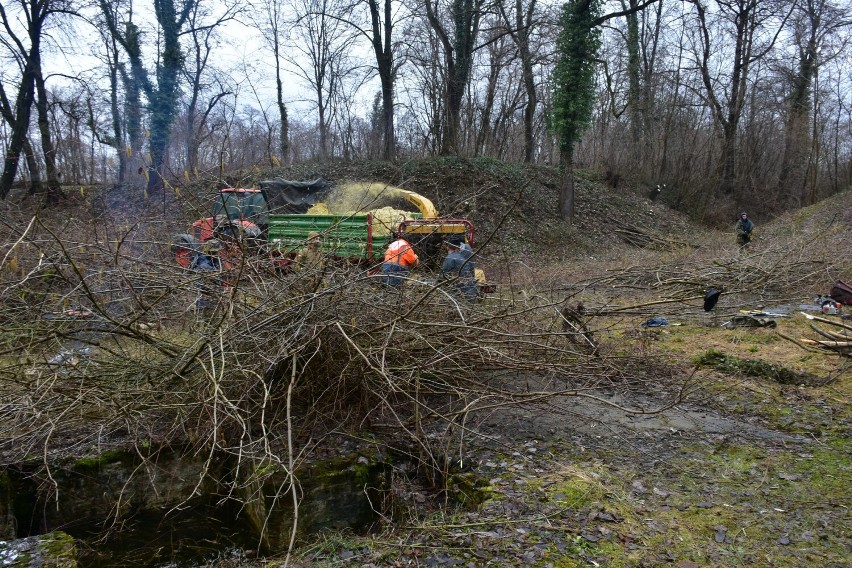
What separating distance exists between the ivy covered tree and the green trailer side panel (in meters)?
11.8

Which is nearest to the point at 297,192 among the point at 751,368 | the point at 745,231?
the point at 751,368

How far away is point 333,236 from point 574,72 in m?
16.1

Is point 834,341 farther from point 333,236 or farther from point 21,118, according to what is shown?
point 21,118

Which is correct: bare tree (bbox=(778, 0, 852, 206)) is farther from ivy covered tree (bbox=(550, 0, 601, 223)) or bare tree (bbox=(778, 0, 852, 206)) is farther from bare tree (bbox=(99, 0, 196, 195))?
bare tree (bbox=(99, 0, 196, 195))

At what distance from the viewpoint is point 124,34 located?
21.1 meters

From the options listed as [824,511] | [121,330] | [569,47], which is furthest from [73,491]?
[569,47]

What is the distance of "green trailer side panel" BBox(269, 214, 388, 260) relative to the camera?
5.55 m

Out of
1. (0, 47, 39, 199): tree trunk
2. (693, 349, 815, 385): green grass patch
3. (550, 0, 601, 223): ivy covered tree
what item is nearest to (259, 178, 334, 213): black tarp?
(0, 47, 39, 199): tree trunk

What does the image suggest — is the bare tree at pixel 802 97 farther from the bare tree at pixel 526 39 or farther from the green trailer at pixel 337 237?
the green trailer at pixel 337 237

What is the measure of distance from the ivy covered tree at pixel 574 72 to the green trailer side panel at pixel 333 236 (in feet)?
38.7

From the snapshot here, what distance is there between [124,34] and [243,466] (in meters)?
21.9

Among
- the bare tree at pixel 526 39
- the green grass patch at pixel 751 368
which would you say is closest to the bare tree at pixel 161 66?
the bare tree at pixel 526 39

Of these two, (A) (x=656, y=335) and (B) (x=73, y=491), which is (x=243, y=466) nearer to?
(B) (x=73, y=491)

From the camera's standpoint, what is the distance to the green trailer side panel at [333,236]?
18.2 feet
